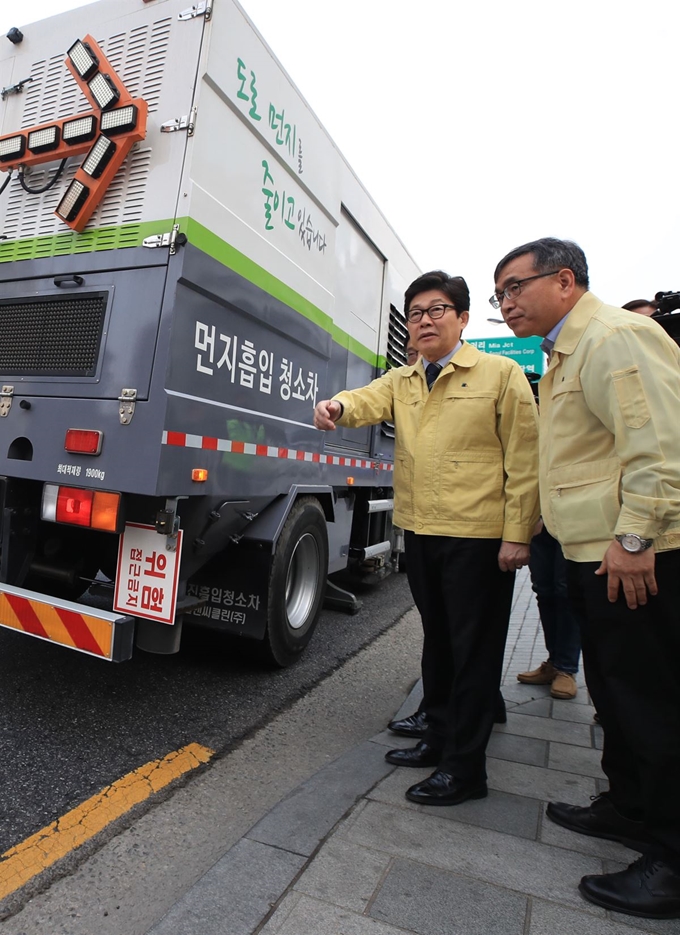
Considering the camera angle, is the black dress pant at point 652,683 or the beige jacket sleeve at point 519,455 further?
the beige jacket sleeve at point 519,455

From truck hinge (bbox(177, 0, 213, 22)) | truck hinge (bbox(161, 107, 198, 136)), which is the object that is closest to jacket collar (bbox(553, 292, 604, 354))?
truck hinge (bbox(161, 107, 198, 136))

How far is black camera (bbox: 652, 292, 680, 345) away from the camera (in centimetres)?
303

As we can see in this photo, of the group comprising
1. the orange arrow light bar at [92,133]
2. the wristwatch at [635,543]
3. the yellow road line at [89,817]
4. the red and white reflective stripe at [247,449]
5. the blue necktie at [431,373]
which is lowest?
the yellow road line at [89,817]

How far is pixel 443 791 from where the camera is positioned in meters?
2.34

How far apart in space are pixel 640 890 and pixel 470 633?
3.06 feet

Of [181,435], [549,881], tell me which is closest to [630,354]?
[549,881]

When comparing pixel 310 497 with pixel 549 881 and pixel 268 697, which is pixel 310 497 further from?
pixel 549 881

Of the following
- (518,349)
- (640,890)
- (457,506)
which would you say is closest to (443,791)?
(640,890)

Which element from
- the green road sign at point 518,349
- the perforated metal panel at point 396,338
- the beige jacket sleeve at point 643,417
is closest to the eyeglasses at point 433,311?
the beige jacket sleeve at point 643,417

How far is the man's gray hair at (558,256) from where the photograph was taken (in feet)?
7.11

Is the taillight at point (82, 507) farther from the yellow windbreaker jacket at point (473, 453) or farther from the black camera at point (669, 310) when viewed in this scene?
the black camera at point (669, 310)

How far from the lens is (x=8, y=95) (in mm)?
3436

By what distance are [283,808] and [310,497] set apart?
85.2 inches

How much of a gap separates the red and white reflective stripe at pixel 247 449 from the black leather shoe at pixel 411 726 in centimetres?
152
